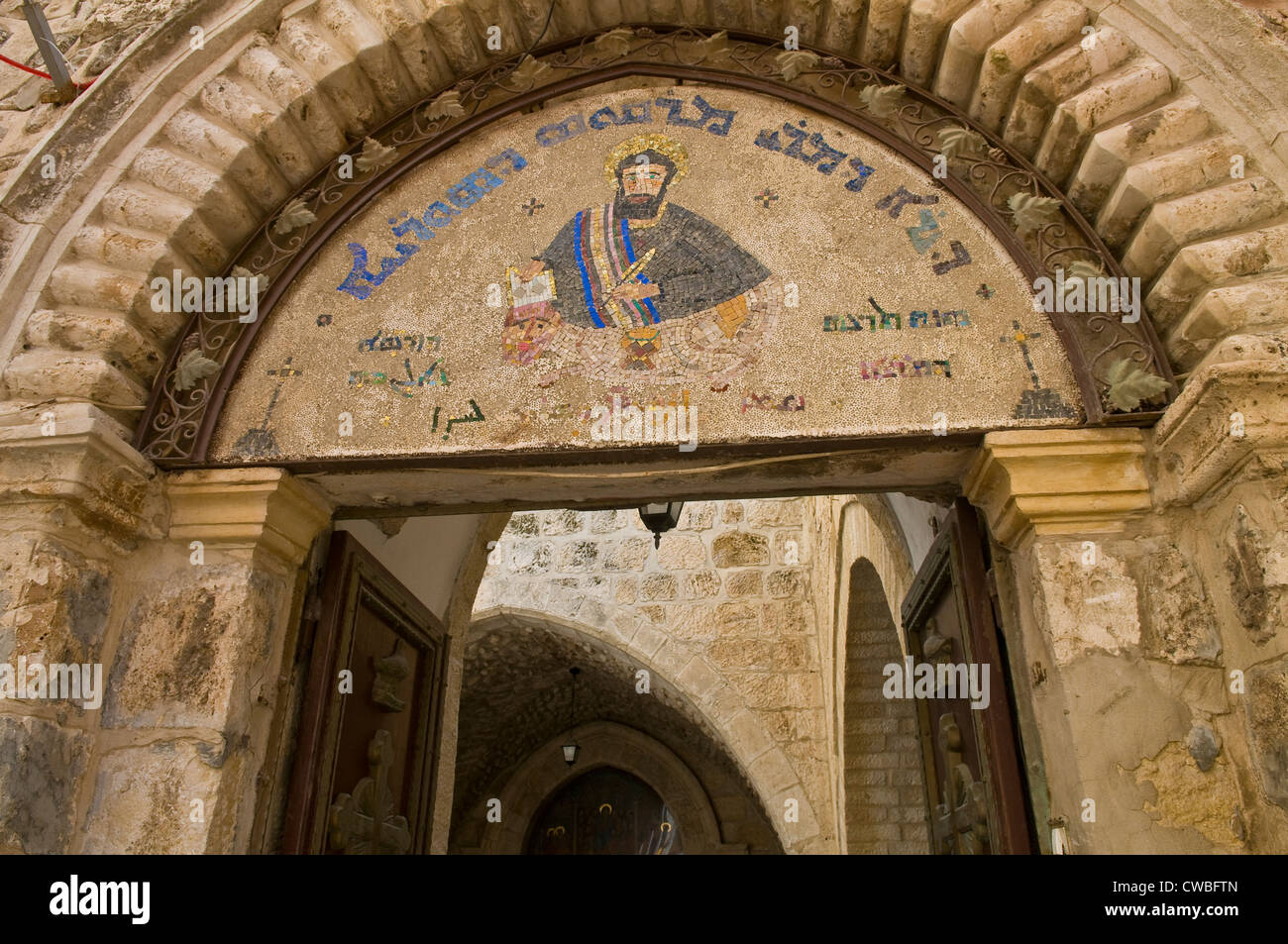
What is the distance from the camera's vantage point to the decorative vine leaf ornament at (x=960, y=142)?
2691 millimetres

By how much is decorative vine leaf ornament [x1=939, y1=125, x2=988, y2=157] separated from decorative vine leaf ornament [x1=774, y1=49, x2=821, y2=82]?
0.48 m

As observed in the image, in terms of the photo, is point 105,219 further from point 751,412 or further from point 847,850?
point 847,850

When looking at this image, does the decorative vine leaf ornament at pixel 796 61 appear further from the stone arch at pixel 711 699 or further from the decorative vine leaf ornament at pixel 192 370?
the stone arch at pixel 711 699

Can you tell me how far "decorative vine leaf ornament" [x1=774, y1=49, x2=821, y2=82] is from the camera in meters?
2.89

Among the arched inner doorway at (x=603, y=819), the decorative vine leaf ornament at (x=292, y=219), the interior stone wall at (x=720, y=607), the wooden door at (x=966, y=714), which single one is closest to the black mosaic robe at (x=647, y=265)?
the decorative vine leaf ornament at (x=292, y=219)

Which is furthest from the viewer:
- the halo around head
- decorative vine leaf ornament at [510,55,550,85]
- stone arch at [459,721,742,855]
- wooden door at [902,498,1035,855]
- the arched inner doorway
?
the arched inner doorway

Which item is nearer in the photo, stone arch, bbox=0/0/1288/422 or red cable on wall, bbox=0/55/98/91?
stone arch, bbox=0/0/1288/422

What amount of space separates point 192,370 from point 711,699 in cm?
608

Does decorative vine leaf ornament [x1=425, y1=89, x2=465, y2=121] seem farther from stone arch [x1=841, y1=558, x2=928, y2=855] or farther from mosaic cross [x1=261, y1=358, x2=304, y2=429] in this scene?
stone arch [x1=841, y1=558, x2=928, y2=855]

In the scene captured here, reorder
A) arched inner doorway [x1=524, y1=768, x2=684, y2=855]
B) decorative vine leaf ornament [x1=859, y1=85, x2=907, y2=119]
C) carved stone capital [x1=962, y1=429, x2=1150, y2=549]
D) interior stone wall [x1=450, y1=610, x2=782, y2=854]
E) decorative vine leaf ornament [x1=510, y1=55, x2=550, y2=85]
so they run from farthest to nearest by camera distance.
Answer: arched inner doorway [x1=524, y1=768, x2=684, y2=855], interior stone wall [x1=450, y1=610, x2=782, y2=854], decorative vine leaf ornament [x1=510, y1=55, x2=550, y2=85], decorative vine leaf ornament [x1=859, y1=85, x2=907, y2=119], carved stone capital [x1=962, y1=429, x2=1150, y2=549]

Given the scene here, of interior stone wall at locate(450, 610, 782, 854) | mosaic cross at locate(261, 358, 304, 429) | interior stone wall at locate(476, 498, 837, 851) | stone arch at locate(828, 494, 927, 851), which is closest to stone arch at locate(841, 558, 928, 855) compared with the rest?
stone arch at locate(828, 494, 927, 851)

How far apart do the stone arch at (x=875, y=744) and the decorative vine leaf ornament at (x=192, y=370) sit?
4.50 meters

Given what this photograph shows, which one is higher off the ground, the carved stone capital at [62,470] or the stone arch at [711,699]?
the stone arch at [711,699]

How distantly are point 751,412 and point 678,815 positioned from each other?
878 cm
